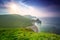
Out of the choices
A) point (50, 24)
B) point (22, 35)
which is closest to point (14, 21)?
point (22, 35)

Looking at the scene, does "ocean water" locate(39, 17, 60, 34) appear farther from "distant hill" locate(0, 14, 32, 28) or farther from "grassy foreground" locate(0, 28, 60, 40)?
"distant hill" locate(0, 14, 32, 28)

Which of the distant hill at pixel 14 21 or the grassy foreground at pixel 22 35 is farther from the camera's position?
the distant hill at pixel 14 21

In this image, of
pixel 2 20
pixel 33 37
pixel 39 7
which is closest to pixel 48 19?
pixel 39 7

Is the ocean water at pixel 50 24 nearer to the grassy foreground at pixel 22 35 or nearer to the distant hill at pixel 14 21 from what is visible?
the grassy foreground at pixel 22 35

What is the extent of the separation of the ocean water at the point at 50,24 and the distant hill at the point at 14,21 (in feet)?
0.74

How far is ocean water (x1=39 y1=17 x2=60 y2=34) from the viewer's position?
2312 millimetres

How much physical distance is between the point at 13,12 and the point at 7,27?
274mm

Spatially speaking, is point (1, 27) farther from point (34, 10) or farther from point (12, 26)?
point (34, 10)

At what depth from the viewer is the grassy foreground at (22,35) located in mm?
2232

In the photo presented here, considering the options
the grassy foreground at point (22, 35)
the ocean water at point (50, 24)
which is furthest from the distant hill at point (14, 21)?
the ocean water at point (50, 24)

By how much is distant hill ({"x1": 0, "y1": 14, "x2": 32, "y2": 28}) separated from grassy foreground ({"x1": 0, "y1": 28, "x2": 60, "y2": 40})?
0.09 meters

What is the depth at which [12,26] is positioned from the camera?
2.34m

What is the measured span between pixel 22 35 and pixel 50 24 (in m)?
0.50

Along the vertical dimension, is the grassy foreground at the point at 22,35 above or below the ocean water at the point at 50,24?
below
